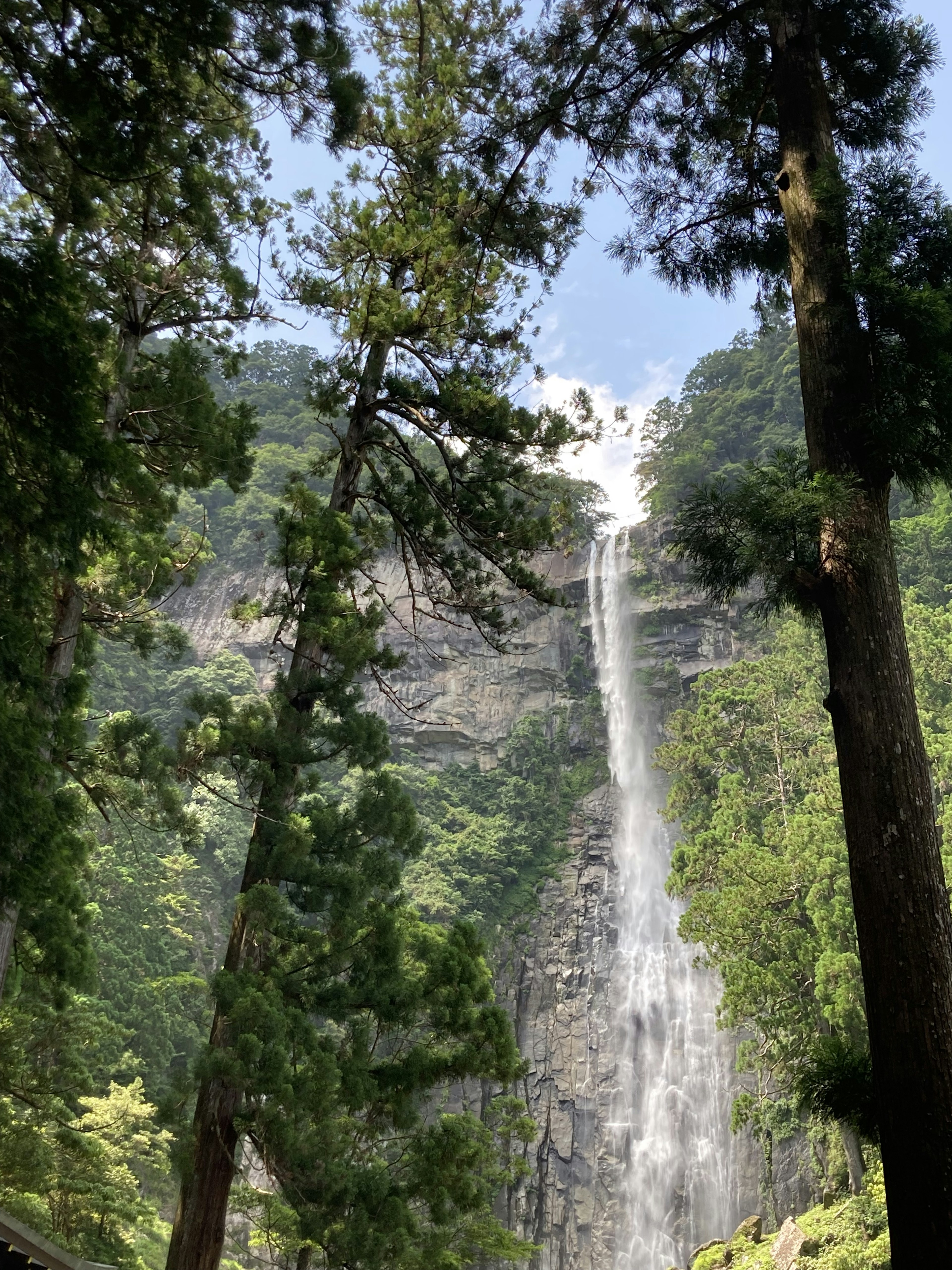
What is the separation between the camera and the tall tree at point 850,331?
8.84ft

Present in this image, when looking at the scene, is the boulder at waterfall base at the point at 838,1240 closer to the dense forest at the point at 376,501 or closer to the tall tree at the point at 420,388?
the dense forest at the point at 376,501

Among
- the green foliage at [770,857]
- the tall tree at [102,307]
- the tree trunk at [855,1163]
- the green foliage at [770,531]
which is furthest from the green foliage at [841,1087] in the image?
the tree trunk at [855,1163]

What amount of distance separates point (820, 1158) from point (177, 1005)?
12.4 metres

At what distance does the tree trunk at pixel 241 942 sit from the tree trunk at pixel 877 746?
136 inches

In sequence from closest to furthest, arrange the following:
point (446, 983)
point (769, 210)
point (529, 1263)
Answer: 1. point (769, 210)
2. point (446, 983)
3. point (529, 1263)

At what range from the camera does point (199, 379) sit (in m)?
6.25

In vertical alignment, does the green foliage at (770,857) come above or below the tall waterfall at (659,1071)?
above

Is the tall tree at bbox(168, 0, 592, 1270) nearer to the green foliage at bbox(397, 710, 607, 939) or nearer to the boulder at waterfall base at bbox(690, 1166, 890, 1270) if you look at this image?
the boulder at waterfall base at bbox(690, 1166, 890, 1270)

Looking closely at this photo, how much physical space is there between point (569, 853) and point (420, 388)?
67.9ft

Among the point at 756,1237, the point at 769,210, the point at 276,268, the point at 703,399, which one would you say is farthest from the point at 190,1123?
the point at 703,399

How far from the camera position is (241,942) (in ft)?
18.5

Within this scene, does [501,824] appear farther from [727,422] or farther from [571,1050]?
[727,422]

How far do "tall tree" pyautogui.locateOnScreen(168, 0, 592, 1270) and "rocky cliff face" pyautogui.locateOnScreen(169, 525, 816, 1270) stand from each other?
446cm

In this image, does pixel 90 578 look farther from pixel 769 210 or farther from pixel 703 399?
pixel 703 399
